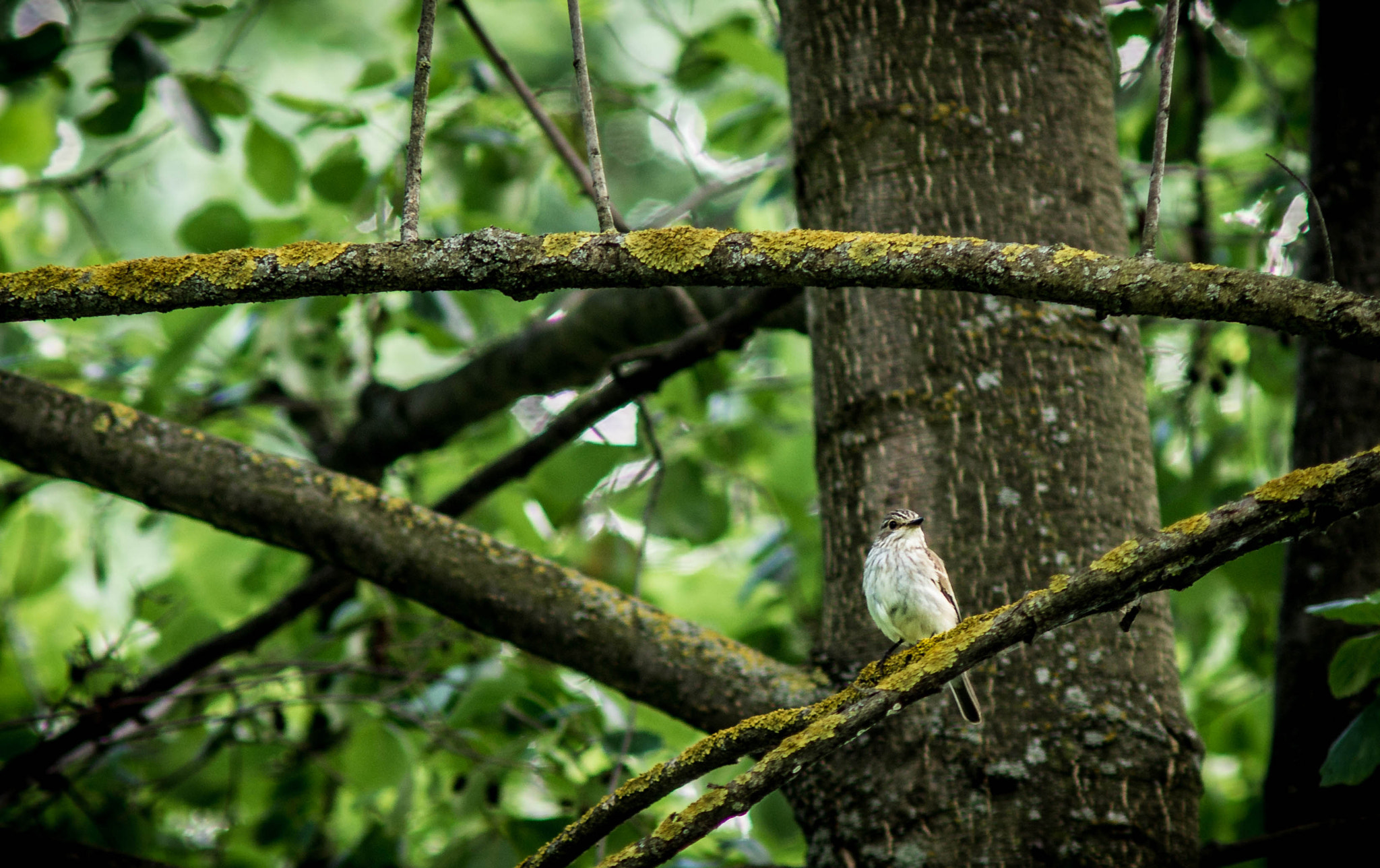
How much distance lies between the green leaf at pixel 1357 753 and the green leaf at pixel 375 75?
354cm

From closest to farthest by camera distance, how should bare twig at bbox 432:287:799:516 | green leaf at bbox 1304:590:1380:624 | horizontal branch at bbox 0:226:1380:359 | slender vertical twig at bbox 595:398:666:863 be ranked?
1. horizontal branch at bbox 0:226:1380:359
2. green leaf at bbox 1304:590:1380:624
3. slender vertical twig at bbox 595:398:666:863
4. bare twig at bbox 432:287:799:516

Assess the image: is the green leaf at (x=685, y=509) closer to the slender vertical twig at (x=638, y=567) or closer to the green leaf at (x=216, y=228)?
the slender vertical twig at (x=638, y=567)

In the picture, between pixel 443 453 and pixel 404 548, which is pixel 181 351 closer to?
pixel 404 548

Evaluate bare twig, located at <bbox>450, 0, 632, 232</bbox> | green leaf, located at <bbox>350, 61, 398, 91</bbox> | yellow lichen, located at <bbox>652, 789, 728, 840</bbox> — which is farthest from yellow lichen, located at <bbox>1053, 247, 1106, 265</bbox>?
green leaf, located at <bbox>350, 61, 398, 91</bbox>

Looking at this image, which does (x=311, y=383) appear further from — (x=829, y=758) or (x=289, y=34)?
(x=289, y=34)

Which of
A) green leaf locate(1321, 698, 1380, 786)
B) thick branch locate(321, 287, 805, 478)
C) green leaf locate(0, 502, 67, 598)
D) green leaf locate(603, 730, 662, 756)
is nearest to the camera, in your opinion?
green leaf locate(1321, 698, 1380, 786)

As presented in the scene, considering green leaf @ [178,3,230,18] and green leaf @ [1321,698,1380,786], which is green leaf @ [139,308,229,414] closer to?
green leaf @ [178,3,230,18]

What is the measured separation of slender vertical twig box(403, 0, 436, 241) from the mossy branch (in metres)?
0.94

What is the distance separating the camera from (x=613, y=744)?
319cm

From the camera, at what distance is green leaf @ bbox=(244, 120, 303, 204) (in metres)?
3.94

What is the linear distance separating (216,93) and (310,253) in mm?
2353

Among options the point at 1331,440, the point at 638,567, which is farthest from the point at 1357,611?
the point at 638,567

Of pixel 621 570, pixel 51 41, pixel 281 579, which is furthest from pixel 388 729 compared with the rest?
pixel 51 41

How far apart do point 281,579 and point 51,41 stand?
7.89ft
